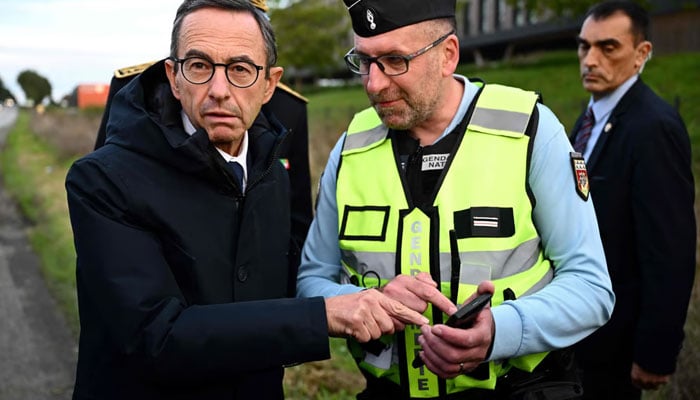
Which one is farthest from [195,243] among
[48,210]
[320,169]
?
[48,210]

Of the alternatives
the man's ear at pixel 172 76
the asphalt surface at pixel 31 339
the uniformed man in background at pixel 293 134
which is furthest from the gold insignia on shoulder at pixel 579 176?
the asphalt surface at pixel 31 339

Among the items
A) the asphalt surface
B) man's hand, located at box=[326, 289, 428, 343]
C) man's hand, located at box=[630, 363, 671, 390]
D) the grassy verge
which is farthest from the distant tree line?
man's hand, located at box=[326, 289, 428, 343]

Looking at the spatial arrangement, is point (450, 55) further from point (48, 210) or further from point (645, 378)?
point (48, 210)

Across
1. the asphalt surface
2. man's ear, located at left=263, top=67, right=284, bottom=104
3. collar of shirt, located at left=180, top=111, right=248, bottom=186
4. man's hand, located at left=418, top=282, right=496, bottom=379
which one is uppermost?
man's ear, located at left=263, top=67, right=284, bottom=104

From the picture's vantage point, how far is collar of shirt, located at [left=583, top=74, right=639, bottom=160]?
11.4ft

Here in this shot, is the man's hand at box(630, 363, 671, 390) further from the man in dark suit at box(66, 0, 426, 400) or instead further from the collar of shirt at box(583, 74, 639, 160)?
the man in dark suit at box(66, 0, 426, 400)

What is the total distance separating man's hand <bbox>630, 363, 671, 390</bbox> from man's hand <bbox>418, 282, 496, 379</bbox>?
1.37 metres

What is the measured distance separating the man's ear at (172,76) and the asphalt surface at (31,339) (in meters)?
3.36

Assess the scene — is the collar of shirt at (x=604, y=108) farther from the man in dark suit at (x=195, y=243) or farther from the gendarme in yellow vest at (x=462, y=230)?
the man in dark suit at (x=195, y=243)

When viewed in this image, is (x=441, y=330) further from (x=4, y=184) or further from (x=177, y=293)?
(x=4, y=184)

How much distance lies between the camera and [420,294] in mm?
2086

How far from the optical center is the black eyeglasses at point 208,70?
217 centimetres

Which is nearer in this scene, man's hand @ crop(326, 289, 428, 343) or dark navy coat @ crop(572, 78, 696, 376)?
A: man's hand @ crop(326, 289, 428, 343)

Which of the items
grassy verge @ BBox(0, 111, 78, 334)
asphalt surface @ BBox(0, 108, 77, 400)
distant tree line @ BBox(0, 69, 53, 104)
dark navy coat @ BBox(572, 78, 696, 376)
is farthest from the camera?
distant tree line @ BBox(0, 69, 53, 104)
